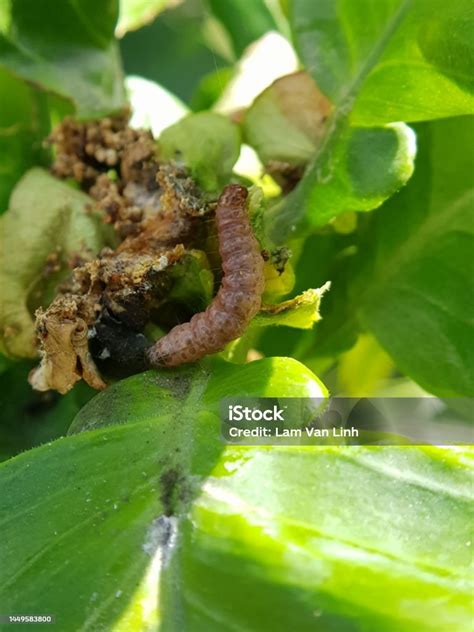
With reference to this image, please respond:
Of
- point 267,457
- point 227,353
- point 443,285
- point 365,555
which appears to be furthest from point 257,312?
point 443,285

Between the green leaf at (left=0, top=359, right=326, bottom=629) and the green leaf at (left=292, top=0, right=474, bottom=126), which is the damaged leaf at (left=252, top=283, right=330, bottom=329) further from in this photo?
the green leaf at (left=292, top=0, right=474, bottom=126)

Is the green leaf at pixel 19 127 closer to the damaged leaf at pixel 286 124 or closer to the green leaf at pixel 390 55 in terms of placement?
the damaged leaf at pixel 286 124

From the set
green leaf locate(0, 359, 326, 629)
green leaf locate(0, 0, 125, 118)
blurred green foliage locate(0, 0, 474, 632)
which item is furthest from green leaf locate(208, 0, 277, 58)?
green leaf locate(0, 359, 326, 629)

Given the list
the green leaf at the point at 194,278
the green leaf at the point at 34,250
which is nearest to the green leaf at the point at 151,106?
the green leaf at the point at 34,250

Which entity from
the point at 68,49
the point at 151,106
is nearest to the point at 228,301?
the point at 68,49

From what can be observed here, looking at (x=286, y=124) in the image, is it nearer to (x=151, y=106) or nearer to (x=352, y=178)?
(x=352, y=178)
